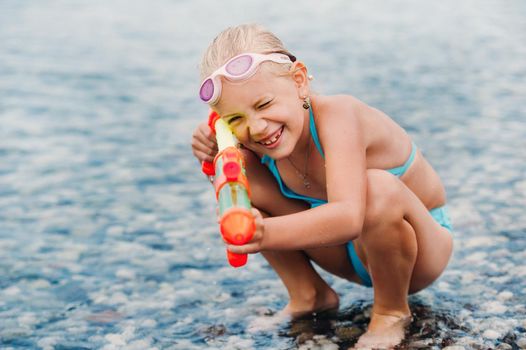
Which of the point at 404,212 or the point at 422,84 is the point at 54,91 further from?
the point at 404,212

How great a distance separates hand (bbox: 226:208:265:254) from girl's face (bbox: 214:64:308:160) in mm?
669

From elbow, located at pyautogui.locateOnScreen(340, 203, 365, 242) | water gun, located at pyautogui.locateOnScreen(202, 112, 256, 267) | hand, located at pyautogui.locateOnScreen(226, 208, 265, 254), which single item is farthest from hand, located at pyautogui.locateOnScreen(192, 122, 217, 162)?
hand, located at pyautogui.locateOnScreen(226, 208, 265, 254)

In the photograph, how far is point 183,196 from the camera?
7473 millimetres

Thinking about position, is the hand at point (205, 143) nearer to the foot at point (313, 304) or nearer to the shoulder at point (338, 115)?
the shoulder at point (338, 115)

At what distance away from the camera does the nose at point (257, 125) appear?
3.78m

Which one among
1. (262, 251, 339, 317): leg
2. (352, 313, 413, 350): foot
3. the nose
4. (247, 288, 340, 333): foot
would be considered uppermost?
the nose

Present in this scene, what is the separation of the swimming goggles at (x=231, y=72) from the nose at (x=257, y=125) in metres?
0.18

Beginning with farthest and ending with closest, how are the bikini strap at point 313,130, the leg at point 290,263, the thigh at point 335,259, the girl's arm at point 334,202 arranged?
the thigh at point 335,259 → the leg at point 290,263 → the bikini strap at point 313,130 → the girl's arm at point 334,202

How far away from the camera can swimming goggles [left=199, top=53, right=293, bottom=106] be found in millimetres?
3729

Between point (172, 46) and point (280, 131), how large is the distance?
11.3 metres

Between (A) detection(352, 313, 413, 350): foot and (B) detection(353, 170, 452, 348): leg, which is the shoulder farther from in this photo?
(A) detection(352, 313, 413, 350): foot

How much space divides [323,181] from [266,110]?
67cm

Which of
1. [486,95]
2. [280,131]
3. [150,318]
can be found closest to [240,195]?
[280,131]

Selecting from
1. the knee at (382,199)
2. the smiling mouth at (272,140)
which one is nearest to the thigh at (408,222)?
the knee at (382,199)
